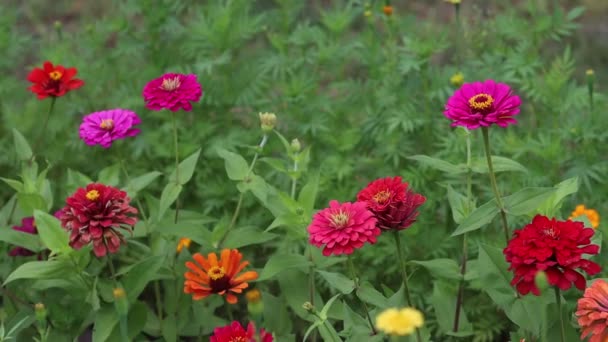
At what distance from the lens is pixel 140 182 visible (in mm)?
1900

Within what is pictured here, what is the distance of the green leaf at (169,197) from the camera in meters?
1.78

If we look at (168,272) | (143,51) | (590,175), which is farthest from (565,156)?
(143,51)

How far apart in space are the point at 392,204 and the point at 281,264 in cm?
32

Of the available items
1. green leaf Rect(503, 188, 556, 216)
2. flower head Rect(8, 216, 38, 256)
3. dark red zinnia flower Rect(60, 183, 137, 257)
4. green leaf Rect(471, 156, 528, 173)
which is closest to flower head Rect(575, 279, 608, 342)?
green leaf Rect(503, 188, 556, 216)

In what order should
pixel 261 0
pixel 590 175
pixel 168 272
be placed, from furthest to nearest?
1. pixel 261 0
2. pixel 590 175
3. pixel 168 272

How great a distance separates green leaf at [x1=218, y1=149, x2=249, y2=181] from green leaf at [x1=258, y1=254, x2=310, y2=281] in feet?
0.68

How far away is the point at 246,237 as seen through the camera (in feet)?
5.84

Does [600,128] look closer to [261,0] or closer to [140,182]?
[140,182]

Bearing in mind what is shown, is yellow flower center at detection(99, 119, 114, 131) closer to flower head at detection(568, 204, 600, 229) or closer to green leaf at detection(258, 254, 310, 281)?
green leaf at detection(258, 254, 310, 281)

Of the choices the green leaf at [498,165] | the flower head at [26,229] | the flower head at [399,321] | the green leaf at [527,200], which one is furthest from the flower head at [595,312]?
the flower head at [26,229]

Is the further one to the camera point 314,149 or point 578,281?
point 314,149

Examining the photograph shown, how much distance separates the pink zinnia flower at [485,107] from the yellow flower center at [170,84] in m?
0.58

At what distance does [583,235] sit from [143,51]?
159 centimetres

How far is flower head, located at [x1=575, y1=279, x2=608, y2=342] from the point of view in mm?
1329
